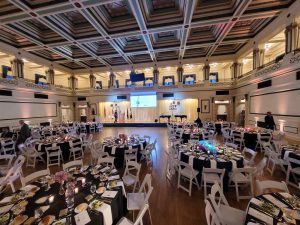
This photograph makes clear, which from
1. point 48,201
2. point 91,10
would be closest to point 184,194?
point 48,201

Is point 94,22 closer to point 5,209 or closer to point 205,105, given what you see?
point 5,209

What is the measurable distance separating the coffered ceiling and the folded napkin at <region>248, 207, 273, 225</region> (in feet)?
25.6

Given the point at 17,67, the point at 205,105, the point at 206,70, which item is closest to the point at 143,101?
the point at 205,105

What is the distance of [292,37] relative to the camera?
24.3 ft

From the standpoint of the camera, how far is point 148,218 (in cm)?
280

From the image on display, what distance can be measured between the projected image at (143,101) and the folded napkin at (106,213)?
617 inches

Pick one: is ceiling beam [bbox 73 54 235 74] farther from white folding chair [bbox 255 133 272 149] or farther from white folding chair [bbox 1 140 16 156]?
white folding chair [bbox 1 140 16 156]

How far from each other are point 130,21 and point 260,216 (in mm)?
10277

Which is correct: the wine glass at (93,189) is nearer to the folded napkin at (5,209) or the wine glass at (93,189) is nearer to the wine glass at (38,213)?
the wine glass at (38,213)

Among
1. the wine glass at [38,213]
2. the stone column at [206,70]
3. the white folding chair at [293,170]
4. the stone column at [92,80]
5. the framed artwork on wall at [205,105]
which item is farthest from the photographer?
the stone column at [92,80]

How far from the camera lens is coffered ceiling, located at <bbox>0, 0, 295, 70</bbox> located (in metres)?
7.10

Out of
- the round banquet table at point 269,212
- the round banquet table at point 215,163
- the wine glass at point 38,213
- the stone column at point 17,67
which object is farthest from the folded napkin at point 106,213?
the stone column at point 17,67

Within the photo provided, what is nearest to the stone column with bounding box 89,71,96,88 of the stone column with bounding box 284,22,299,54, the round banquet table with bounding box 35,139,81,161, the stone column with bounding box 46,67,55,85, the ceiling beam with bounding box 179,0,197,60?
the stone column with bounding box 46,67,55,85

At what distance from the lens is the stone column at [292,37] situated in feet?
23.9
